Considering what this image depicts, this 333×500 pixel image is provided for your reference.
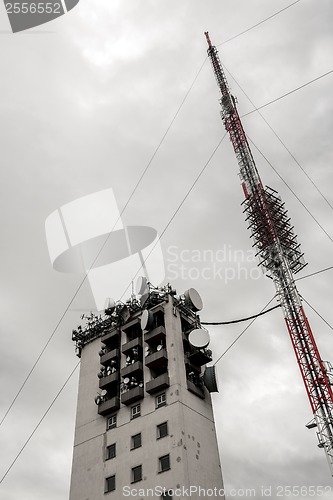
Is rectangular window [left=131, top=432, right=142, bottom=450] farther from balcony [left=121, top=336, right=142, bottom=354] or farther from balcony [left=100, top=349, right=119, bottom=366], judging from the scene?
balcony [left=100, top=349, right=119, bottom=366]

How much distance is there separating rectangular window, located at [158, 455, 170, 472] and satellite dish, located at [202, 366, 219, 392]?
10.2 m

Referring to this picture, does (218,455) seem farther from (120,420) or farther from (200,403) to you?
(120,420)

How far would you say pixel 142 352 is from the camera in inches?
2354

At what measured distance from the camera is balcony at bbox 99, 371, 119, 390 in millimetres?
58750

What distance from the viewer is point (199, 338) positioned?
57219 millimetres

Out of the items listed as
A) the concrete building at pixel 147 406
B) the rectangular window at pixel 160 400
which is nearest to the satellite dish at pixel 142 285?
the concrete building at pixel 147 406

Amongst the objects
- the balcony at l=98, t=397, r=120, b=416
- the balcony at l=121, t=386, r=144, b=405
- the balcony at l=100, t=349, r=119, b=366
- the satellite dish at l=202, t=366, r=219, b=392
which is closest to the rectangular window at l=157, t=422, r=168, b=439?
the balcony at l=121, t=386, r=144, b=405

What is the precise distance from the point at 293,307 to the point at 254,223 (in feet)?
45.0

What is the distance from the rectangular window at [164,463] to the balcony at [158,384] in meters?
7.57

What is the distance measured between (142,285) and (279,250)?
1924 cm

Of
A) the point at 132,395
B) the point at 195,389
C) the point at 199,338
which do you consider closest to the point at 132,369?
the point at 132,395

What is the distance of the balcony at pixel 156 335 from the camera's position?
58281mm

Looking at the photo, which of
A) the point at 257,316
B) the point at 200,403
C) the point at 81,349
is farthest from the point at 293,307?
the point at 81,349

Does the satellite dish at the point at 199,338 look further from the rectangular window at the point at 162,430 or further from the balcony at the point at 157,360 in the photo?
the rectangular window at the point at 162,430
